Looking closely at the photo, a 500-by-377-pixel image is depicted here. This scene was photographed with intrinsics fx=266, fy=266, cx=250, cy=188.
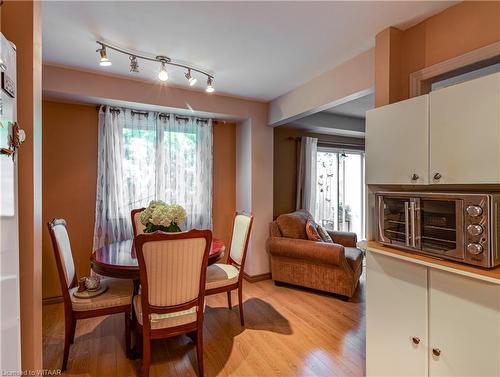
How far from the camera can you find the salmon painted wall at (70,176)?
2943mm

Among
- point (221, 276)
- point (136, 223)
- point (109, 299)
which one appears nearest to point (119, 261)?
point (109, 299)

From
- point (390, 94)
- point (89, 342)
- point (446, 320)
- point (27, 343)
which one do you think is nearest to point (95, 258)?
point (89, 342)

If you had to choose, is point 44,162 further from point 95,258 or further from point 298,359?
point 298,359

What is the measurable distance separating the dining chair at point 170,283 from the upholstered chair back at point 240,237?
823mm

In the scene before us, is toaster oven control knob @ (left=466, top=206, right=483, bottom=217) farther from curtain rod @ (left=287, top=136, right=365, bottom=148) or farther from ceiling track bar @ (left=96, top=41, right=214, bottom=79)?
curtain rod @ (left=287, top=136, right=365, bottom=148)

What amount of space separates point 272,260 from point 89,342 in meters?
2.14

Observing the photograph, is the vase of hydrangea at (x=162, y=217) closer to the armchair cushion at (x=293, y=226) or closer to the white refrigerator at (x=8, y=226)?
the white refrigerator at (x=8, y=226)

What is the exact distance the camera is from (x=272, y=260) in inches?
140

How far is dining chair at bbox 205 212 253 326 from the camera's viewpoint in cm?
242

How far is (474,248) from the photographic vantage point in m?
1.22

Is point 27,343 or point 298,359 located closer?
point 27,343

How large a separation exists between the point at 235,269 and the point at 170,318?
0.97 meters

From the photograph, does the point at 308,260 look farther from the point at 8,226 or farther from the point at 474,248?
the point at 8,226

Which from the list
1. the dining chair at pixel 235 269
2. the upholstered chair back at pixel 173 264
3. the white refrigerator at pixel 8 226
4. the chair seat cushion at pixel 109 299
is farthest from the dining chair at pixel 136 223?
the white refrigerator at pixel 8 226
